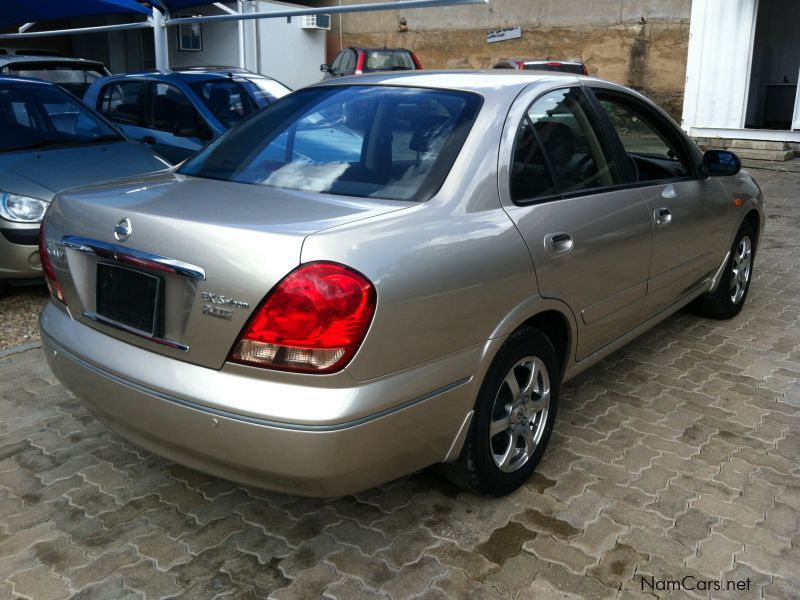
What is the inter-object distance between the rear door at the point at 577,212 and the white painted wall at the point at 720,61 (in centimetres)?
1241

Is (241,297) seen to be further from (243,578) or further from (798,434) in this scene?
(798,434)

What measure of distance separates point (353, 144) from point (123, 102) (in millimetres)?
6361

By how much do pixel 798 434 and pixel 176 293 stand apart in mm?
2893

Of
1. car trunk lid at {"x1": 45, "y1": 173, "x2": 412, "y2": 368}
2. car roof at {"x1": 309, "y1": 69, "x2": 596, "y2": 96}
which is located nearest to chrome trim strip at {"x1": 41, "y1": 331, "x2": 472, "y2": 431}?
car trunk lid at {"x1": 45, "y1": 173, "x2": 412, "y2": 368}

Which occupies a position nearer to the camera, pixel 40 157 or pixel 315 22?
pixel 40 157

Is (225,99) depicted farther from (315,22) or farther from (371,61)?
(315,22)

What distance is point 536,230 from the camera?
2891 millimetres

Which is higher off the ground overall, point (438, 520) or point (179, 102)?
point (179, 102)

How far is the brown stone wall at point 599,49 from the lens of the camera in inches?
657

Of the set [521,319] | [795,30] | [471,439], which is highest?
[795,30]

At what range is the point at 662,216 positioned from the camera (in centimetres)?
378

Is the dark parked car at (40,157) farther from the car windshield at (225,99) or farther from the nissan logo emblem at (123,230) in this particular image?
the nissan logo emblem at (123,230)

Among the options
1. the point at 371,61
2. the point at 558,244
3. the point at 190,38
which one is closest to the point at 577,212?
the point at 558,244

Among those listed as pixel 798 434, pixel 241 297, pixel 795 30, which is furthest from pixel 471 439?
pixel 795 30
